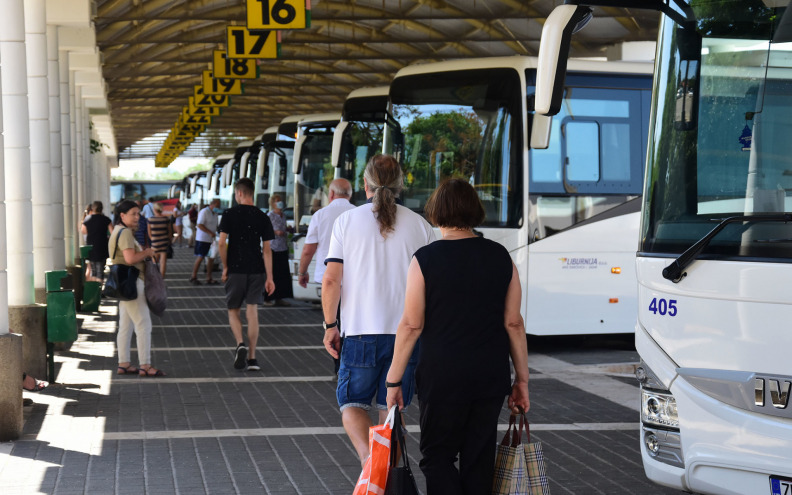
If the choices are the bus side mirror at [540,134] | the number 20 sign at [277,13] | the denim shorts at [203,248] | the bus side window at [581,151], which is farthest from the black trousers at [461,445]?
the denim shorts at [203,248]

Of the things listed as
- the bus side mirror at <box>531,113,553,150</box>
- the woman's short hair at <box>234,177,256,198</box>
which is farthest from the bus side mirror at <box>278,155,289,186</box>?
the bus side mirror at <box>531,113,553,150</box>

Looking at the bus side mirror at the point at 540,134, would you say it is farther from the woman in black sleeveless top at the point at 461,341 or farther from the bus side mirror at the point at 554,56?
the woman in black sleeveless top at the point at 461,341

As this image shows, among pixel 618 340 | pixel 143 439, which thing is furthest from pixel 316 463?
pixel 618 340

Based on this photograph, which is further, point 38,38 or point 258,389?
point 38,38

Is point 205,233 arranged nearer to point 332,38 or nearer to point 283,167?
point 283,167

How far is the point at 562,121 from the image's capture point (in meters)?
12.5

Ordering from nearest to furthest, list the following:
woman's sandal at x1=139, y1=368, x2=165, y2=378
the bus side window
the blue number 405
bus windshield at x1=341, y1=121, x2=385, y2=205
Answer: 1. the blue number 405
2. woman's sandal at x1=139, y1=368, x2=165, y2=378
3. the bus side window
4. bus windshield at x1=341, y1=121, x2=385, y2=205

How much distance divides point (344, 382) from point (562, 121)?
7400 mm

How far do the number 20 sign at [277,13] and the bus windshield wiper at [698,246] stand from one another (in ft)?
33.2

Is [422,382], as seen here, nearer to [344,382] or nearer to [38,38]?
[344,382]

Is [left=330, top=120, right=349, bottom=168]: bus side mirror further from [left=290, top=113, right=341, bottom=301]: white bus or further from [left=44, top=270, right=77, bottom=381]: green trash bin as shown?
[left=44, top=270, right=77, bottom=381]: green trash bin

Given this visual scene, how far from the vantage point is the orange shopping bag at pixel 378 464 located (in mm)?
4633

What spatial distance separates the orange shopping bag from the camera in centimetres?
463

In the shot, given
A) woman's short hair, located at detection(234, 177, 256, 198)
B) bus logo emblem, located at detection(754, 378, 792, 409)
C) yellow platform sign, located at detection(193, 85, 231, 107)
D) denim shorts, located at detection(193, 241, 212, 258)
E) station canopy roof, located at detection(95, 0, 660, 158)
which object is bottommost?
denim shorts, located at detection(193, 241, 212, 258)
